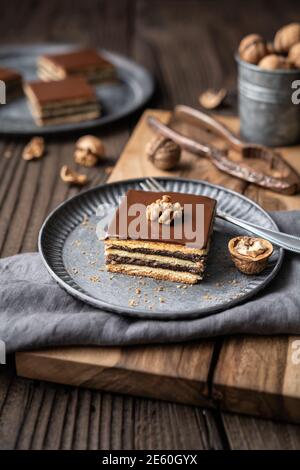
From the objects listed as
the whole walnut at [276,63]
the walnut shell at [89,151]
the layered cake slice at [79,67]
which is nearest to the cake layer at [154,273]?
the walnut shell at [89,151]

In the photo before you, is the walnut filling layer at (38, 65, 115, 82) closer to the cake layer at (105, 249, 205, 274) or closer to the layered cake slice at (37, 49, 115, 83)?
the layered cake slice at (37, 49, 115, 83)

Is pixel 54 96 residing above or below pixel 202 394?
below

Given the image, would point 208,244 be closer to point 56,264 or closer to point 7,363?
point 56,264

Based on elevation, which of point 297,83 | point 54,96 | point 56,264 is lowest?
point 54,96

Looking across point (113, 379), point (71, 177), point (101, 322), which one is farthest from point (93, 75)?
point (113, 379)

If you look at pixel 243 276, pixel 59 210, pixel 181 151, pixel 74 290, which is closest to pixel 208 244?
pixel 243 276

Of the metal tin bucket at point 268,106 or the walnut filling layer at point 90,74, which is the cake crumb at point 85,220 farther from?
the walnut filling layer at point 90,74
